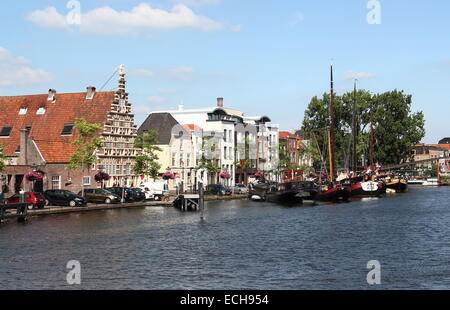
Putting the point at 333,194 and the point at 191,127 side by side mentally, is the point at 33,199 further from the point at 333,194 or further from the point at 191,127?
the point at 191,127

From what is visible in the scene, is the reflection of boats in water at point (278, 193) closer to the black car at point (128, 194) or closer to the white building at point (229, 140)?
the white building at point (229, 140)

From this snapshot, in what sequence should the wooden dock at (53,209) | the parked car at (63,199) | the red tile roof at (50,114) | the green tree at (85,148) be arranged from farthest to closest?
the red tile roof at (50,114) → the green tree at (85,148) → the parked car at (63,199) → the wooden dock at (53,209)

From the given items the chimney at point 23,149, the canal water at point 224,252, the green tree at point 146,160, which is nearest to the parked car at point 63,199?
the canal water at point 224,252

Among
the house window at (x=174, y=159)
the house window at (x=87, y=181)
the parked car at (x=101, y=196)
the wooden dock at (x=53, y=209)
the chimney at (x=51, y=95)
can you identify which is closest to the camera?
the wooden dock at (x=53, y=209)

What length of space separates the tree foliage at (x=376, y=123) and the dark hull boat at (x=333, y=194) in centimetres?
5609

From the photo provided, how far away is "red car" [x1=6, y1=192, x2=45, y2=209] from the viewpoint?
5759cm

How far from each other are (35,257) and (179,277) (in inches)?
340

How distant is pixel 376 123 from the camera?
150 metres

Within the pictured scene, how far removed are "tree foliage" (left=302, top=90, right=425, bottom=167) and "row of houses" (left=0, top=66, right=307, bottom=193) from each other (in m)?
29.5

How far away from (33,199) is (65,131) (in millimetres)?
25845

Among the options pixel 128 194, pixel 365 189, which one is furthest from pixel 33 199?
pixel 365 189

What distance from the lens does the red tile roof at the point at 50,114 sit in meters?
82.8
